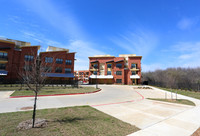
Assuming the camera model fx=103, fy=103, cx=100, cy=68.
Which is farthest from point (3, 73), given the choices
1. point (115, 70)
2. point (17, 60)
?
point (115, 70)

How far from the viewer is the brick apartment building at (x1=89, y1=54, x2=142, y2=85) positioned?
45.5 m

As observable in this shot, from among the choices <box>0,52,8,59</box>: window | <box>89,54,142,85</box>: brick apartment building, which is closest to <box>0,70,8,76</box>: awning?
<box>0,52,8,59</box>: window

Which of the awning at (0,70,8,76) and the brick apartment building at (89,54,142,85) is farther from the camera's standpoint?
the brick apartment building at (89,54,142,85)

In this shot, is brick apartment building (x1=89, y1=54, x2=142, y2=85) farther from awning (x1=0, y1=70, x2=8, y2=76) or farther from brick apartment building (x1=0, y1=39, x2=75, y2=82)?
awning (x1=0, y1=70, x2=8, y2=76)

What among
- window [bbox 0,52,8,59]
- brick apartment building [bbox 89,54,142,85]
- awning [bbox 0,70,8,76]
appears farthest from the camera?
brick apartment building [bbox 89,54,142,85]

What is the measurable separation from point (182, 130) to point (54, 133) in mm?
5486

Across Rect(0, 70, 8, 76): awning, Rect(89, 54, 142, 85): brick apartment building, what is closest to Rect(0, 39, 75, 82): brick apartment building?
Rect(0, 70, 8, 76): awning

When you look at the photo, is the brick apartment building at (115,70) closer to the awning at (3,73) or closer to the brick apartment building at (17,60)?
the brick apartment building at (17,60)

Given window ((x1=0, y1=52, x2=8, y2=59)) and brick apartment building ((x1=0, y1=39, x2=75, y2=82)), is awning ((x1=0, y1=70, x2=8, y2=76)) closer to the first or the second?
brick apartment building ((x1=0, y1=39, x2=75, y2=82))

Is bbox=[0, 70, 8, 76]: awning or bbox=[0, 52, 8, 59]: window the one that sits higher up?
bbox=[0, 52, 8, 59]: window

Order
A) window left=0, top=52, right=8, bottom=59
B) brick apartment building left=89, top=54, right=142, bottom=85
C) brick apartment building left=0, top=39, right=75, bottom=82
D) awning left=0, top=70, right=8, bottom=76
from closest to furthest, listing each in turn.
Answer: awning left=0, top=70, right=8, bottom=76 < brick apartment building left=0, top=39, right=75, bottom=82 < window left=0, top=52, right=8, bottom=59 < brick apartment building left=89, top=54, right=142, bottom=85

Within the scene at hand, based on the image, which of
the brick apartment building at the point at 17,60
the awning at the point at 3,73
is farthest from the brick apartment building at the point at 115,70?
the awning at the point at 3,73

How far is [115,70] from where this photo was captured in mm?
47188

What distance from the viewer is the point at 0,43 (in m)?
31.3
